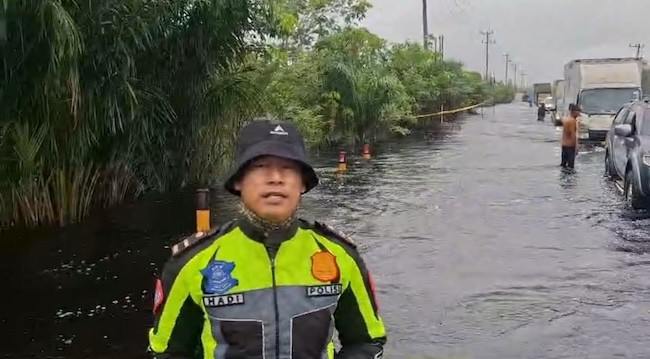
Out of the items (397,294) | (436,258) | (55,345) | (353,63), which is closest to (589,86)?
(353,63)

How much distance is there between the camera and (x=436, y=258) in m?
8.64

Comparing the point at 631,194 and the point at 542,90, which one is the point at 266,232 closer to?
the point at 631,194

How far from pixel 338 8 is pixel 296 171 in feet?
93.6

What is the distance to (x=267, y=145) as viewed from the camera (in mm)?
2078

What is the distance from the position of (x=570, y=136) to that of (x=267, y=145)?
16387 mm

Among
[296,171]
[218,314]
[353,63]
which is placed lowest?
[218,314]

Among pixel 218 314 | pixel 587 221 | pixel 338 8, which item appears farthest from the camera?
pixel 338 8

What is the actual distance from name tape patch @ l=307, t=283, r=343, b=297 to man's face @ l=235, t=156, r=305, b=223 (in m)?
0.21

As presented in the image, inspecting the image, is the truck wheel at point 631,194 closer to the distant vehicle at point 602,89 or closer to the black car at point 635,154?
the black car at point 635,154

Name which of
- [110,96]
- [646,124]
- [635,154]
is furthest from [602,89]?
[110,96]

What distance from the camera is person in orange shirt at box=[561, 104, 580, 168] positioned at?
17.1 meters

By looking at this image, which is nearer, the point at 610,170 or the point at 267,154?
the point at 267,154

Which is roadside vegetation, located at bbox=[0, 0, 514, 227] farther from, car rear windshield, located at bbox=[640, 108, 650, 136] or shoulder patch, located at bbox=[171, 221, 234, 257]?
car rear windshield, located at bbox=[640, 108, 650, 136]

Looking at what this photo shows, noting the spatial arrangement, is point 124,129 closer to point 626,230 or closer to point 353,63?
point 626,230
